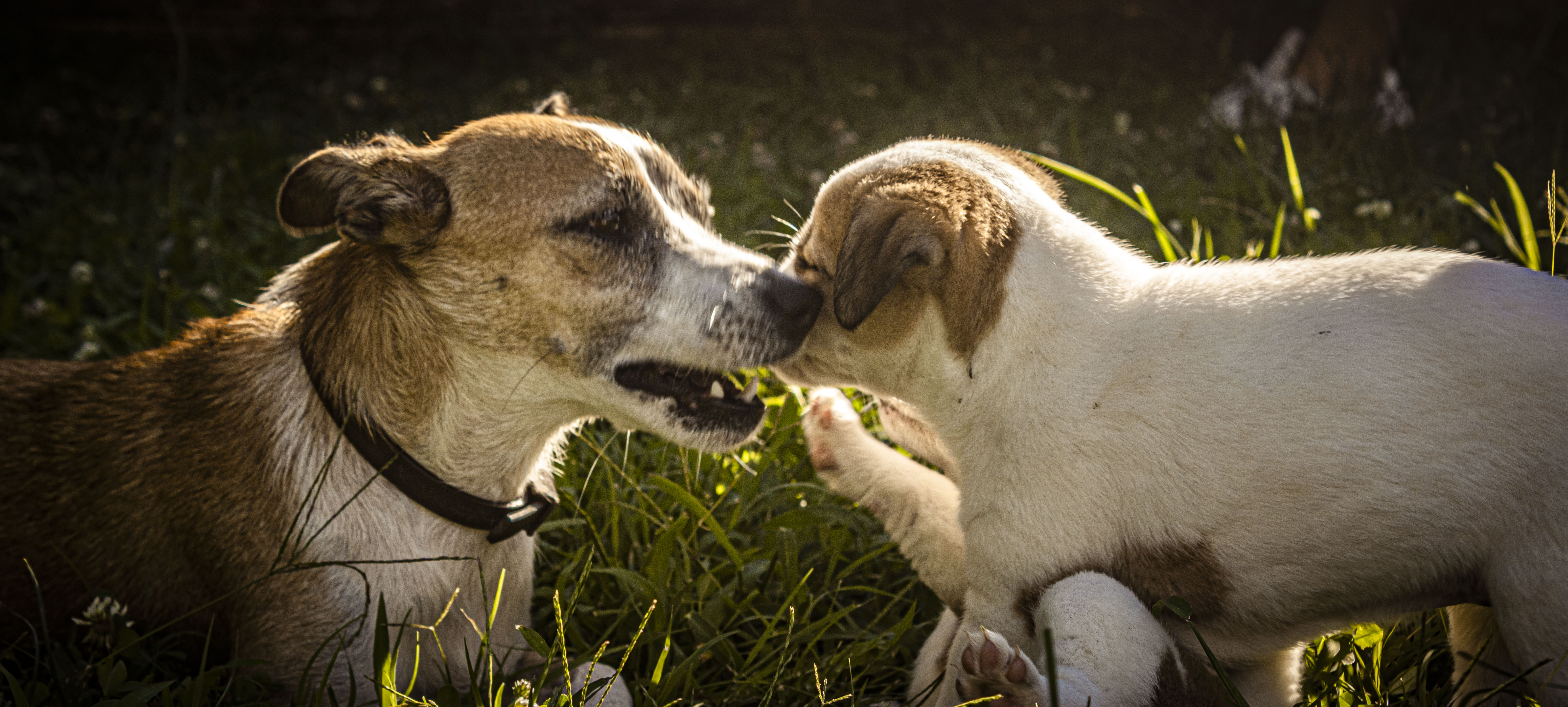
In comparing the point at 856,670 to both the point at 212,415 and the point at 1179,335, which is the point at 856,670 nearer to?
the point at 1179,335

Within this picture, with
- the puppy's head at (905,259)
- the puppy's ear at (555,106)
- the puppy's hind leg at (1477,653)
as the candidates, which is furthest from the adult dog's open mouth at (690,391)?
the puppy's hind leg at (1477,653)

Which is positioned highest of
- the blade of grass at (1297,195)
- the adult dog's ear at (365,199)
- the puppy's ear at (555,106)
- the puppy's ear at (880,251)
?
the puppy's ear at (555,106)

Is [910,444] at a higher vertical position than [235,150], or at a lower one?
lower

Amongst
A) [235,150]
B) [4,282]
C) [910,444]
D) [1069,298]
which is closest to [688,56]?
[235,150]

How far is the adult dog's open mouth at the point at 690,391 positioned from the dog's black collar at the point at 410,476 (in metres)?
0.47

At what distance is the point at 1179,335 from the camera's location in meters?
2.26

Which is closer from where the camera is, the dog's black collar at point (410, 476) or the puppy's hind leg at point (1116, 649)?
the puppy's hind leg at point (1116, 649)

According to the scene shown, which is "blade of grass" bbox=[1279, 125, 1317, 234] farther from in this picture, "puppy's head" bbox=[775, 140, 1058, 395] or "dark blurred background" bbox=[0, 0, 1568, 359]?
"puppy's head" bbox=[775, 140, 1058, 395]

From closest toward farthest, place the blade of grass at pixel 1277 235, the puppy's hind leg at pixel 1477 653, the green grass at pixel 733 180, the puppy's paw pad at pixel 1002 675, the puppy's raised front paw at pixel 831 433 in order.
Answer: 1. the puppy's paw pad at pixel 1002 675
2. the puppy's hind leg at pixel 1477 653
3. the green grass at pixel 733 180
4. the puppy's raised front paw at pixel 831 433
5. the blade of grass at pixel 1277 235

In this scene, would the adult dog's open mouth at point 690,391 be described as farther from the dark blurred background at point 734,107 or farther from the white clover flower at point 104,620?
the dark blurred background at point 734,107

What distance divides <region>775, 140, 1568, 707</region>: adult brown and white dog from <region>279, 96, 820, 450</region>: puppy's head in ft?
1.16

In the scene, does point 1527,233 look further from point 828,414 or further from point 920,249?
point 828,414

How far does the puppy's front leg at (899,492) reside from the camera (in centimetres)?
265

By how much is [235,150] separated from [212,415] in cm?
403
